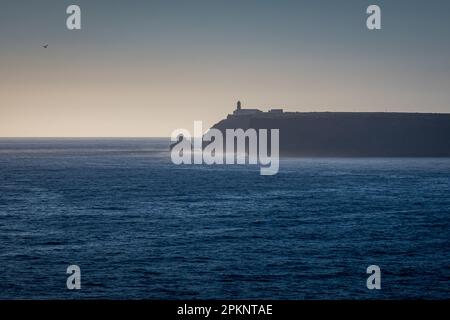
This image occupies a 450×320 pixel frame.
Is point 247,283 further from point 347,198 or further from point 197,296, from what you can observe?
point 347,198

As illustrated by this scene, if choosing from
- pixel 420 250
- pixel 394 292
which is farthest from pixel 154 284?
pixel 420 250

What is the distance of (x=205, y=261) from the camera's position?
39500 millimetres

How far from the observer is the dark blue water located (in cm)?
3316

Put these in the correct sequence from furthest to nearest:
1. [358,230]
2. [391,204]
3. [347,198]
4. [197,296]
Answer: [347,198]
[391,204]
[358,230]
[197,296]

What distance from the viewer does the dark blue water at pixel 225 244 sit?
109 ft

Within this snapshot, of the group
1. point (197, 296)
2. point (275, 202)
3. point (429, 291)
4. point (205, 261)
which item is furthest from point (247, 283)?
point (275, 202)

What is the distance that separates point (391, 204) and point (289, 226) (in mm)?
24076

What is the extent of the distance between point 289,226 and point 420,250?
48.4 ft

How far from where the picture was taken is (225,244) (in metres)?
45.8
